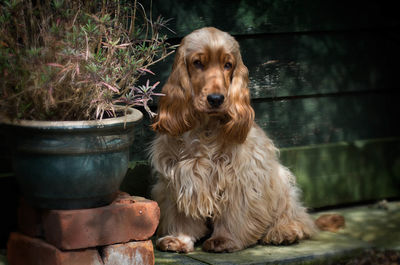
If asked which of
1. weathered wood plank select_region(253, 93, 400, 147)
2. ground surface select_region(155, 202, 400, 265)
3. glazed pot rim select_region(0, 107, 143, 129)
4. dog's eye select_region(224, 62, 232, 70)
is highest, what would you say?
dog's eye select_region(224, 62, 232, 70)

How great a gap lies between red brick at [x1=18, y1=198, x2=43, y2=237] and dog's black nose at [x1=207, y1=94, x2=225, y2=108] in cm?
105

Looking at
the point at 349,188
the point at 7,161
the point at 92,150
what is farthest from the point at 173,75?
the point at 349,188

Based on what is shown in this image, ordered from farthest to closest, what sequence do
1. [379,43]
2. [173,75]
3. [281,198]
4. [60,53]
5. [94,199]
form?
[379,43], [281,198], [173,75], [94,199], [60,53]

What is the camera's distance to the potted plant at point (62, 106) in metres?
2.90

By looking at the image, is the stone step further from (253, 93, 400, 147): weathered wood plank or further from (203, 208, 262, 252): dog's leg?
(253, 93, 400, 147): weathered wood plank

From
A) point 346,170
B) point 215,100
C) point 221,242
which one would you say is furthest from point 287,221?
point 346,170

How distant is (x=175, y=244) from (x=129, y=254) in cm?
56

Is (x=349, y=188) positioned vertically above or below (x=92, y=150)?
below

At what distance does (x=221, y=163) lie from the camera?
12.1ft

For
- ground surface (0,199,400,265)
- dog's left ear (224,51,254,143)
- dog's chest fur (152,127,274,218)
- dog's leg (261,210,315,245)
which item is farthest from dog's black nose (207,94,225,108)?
dog's leg (261,210,315,245)

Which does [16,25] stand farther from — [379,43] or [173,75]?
[379,43]

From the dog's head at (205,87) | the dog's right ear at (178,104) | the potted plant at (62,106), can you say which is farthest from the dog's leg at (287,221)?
the potted plant at (62,106)

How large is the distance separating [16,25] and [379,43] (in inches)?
116

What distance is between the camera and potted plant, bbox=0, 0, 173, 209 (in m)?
2.90
